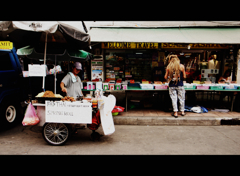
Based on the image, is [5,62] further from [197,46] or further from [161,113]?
[197,46]

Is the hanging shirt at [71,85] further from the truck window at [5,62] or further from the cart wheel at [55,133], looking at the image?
the truck window at [5,62]

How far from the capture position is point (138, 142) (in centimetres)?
416

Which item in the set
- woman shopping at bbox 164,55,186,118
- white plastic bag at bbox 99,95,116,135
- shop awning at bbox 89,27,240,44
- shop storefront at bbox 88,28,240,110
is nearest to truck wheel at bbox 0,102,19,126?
white plastic bag at bbox 99,95,116,135

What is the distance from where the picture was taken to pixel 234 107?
6578mm

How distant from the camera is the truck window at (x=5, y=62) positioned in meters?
5.01

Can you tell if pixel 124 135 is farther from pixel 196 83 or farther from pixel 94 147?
pixel 196 83

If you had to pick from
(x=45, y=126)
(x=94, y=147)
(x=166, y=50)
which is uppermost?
(x=166, y=50)

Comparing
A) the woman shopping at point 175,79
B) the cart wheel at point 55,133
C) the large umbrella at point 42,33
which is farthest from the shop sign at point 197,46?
the cart wheel at point 55,133

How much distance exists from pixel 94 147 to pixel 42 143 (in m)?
1.36

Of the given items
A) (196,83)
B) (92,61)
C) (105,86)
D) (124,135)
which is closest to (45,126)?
(124,135)

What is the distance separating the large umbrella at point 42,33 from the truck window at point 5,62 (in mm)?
569

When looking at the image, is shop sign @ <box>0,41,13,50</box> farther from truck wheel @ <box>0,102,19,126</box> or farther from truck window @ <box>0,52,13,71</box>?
truck wheel @ <box>0,102,19,126</box>

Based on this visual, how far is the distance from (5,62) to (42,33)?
5.29 ft

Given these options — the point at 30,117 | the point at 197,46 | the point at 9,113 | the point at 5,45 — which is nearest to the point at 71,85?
the point at 30,117
